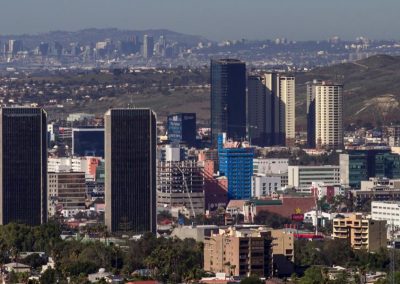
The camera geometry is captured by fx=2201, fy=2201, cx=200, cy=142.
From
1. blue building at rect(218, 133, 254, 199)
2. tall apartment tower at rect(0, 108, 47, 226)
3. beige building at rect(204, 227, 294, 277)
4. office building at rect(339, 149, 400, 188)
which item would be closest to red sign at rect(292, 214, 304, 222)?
blue building at rect(218, 133, 254, 199)

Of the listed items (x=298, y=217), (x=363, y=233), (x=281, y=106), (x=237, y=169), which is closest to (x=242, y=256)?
(x=363, y=233)

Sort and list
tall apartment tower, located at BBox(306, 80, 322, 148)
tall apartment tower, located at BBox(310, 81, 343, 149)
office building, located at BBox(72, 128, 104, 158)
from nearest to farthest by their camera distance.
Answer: office building, located at BBox(72, 128, 104, 158) → tall apartment tower, located at BBox(310, 81, 343, 149) → tall apartment tower, located at BBox(306, 80, 322, 148)

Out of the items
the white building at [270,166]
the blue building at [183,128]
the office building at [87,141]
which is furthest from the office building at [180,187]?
the blue building at [183,128]

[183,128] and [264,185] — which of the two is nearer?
[264,185]

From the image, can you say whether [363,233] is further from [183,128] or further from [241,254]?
[183,128]

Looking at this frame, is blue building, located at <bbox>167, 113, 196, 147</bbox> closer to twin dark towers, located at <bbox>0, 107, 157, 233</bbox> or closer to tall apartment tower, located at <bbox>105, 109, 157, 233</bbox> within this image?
twin dark towers, located at <bbox>0, 107, 157, 233</bbox>
